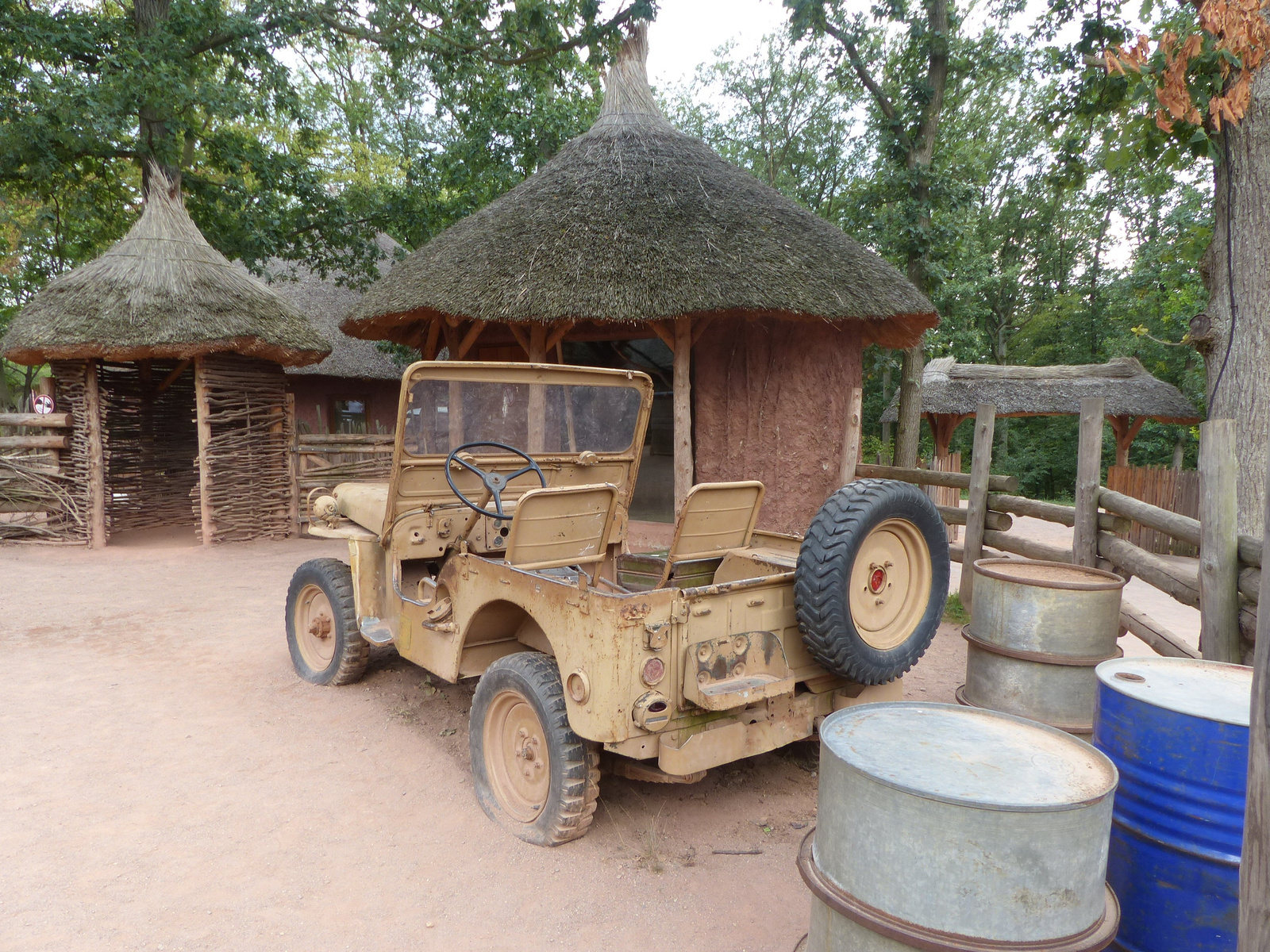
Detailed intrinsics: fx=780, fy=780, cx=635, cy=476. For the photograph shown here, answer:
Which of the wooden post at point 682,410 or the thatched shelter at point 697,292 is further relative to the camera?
the wooden post at point 682,410

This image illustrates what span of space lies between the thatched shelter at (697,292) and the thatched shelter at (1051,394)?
5066 mm

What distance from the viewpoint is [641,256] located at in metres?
8.09

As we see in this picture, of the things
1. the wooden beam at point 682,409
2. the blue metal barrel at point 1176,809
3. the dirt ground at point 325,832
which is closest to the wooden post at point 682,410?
the wooden beam at point 682,409

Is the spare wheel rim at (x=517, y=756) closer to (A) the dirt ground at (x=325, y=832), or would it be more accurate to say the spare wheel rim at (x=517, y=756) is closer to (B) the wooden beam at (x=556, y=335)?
(A) the dirt ground at (x=325, y=832)

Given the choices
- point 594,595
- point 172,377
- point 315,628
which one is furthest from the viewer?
point 172,377

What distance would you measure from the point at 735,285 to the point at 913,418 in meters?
4.25

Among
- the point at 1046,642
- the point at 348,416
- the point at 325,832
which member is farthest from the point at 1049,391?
the point at 325,832

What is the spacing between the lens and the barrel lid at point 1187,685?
72.0 inches

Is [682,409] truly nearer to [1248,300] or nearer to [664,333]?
[664,333]

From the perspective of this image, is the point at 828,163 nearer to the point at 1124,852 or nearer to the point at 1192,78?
the point at 1192,78

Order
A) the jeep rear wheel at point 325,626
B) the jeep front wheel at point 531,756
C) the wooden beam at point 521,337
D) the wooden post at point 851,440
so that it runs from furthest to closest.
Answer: the wooden beam at point 521,337 < the wooden post at point 851,440 < the jeep rear wheel at point 325,626 < the jeep front wheel at point 531,756

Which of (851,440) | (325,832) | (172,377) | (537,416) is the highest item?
(172,377)

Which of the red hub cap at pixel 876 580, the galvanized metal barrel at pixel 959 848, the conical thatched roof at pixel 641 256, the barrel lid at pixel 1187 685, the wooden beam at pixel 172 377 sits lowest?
the galvanized metal barrel at pixel 959 848

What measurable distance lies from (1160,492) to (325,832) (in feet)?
36.3
